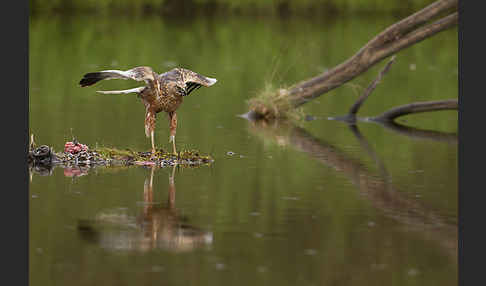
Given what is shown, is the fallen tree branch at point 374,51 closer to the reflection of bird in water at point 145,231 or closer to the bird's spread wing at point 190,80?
the bird's spread wing at point 190,80

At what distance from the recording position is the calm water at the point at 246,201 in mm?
9969

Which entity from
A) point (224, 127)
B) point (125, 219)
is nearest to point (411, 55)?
point (224, 127)

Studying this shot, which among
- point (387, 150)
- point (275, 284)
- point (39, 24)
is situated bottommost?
point (275, 284)

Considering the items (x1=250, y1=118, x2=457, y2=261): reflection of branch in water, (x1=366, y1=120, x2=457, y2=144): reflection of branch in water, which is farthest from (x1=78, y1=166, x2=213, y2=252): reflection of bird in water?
(x1=366, y1=120, x2=457, y2=144): reflection of branch in water

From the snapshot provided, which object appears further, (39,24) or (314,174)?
(39,24)

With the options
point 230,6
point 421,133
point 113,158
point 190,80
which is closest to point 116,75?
point 190,80

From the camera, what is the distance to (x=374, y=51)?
69.8 feet

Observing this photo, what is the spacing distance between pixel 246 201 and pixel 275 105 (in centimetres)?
926

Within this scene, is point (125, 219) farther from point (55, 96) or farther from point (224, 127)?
point (55, 96)

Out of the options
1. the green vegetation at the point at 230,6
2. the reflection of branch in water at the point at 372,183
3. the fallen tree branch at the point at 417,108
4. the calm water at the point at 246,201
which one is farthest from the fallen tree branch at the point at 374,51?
the green vegetation at the point at 230,6

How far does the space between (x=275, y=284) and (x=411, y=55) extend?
3219cm

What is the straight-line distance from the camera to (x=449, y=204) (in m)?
13.0

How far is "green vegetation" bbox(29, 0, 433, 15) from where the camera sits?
61.1m

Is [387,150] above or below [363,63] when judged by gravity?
below
